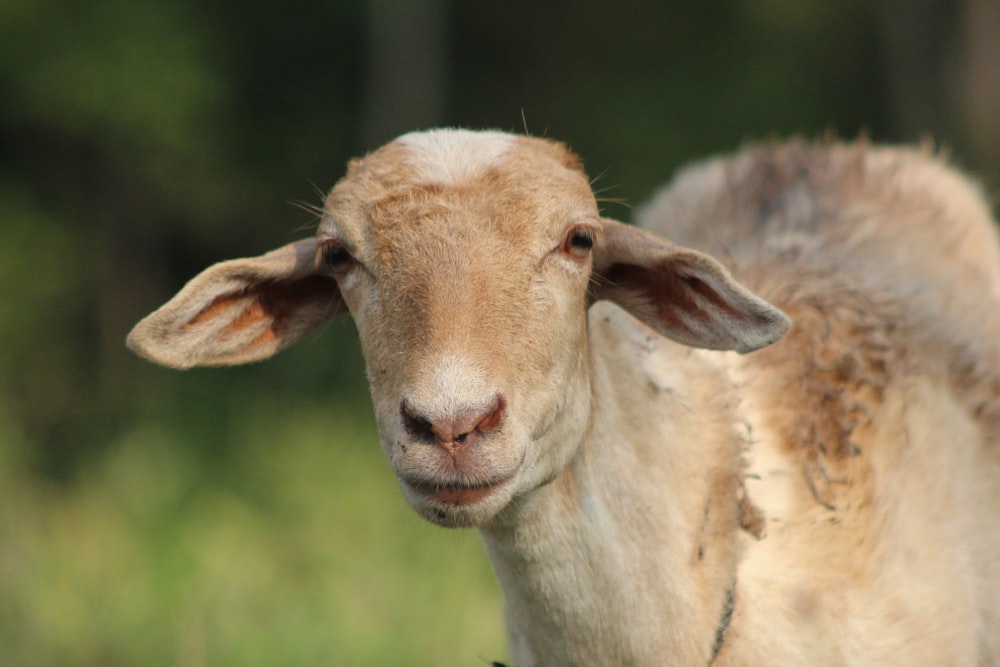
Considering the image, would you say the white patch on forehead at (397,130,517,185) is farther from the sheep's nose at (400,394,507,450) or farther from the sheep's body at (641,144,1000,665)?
the sheep's body at (641,144,1000,665)

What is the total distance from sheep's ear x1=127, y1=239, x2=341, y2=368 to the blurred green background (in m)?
2.75

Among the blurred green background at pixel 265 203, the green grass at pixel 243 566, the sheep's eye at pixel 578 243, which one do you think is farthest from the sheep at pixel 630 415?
the blurred green background at pixel 265 203

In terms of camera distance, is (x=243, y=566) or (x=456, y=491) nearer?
(x=456, y=491)

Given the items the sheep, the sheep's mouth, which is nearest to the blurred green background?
the sheep

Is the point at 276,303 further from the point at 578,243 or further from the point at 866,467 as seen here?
the point at 866,467

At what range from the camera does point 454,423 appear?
320 cm

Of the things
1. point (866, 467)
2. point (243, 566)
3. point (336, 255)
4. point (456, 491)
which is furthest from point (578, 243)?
point (243, 566)

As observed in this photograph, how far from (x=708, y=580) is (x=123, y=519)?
18.5ft

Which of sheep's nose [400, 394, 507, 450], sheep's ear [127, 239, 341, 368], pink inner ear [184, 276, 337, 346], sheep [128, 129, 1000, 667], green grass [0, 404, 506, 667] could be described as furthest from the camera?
green grass [0, 404, 506, 667]

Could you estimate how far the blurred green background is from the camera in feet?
24.2

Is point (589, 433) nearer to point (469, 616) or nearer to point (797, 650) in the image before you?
point (797, 650)

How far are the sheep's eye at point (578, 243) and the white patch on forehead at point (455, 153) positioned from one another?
30cm

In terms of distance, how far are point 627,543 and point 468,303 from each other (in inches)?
35.7

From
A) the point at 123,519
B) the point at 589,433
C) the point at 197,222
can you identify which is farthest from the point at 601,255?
the point at 197,222
